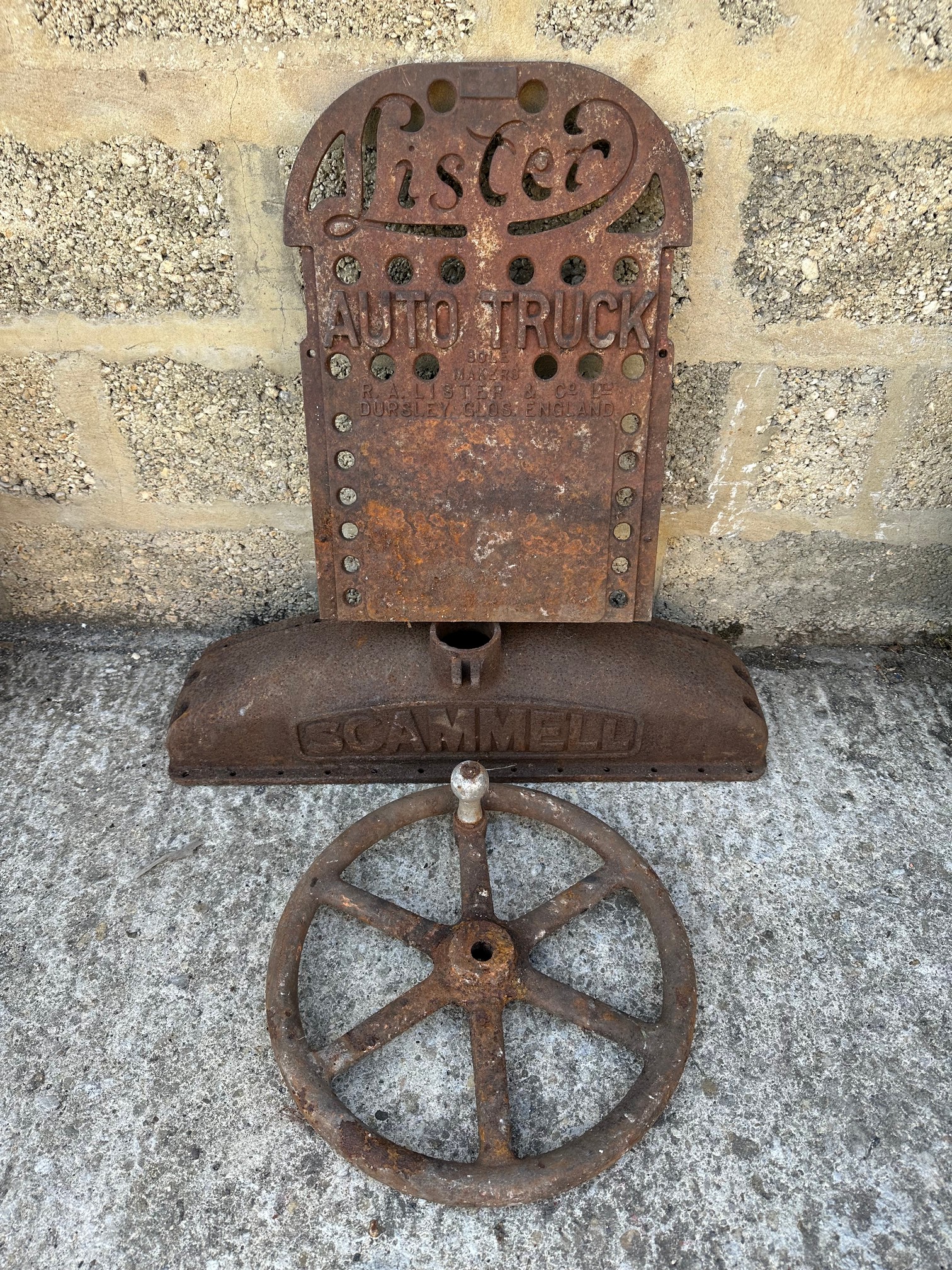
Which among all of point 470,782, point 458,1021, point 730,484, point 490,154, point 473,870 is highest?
point 490,154

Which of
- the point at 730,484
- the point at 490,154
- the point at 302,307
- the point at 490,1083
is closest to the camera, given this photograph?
the point at 490,1083

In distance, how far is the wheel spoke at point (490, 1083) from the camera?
942mm

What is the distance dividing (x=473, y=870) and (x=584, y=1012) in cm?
25

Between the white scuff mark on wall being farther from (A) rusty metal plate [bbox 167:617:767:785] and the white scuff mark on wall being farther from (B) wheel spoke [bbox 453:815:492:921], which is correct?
(B) wheel spoke [bbox 453:815:492:921]

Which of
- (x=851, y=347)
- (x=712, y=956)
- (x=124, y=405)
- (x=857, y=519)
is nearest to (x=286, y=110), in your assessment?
(x=124, y=405)

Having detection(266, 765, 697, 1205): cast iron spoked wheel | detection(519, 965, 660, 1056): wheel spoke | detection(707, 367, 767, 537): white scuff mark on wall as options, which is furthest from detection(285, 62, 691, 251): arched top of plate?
detection(519, 965, 660, 1056): wheel spoke

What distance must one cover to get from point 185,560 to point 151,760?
1.39 feet

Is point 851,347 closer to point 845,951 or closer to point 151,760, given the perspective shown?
point 845,951

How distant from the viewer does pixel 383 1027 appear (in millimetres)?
1025

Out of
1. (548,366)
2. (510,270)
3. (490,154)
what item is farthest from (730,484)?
(490,154)

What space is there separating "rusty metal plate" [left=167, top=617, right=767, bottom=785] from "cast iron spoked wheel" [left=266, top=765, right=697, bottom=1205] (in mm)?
132

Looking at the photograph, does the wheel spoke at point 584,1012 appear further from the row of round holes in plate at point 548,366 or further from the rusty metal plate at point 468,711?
the row of round holes in plate at point 548,366

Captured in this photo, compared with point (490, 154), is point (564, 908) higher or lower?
lower

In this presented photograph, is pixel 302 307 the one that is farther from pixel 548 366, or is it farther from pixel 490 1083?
pixel 490 1083
